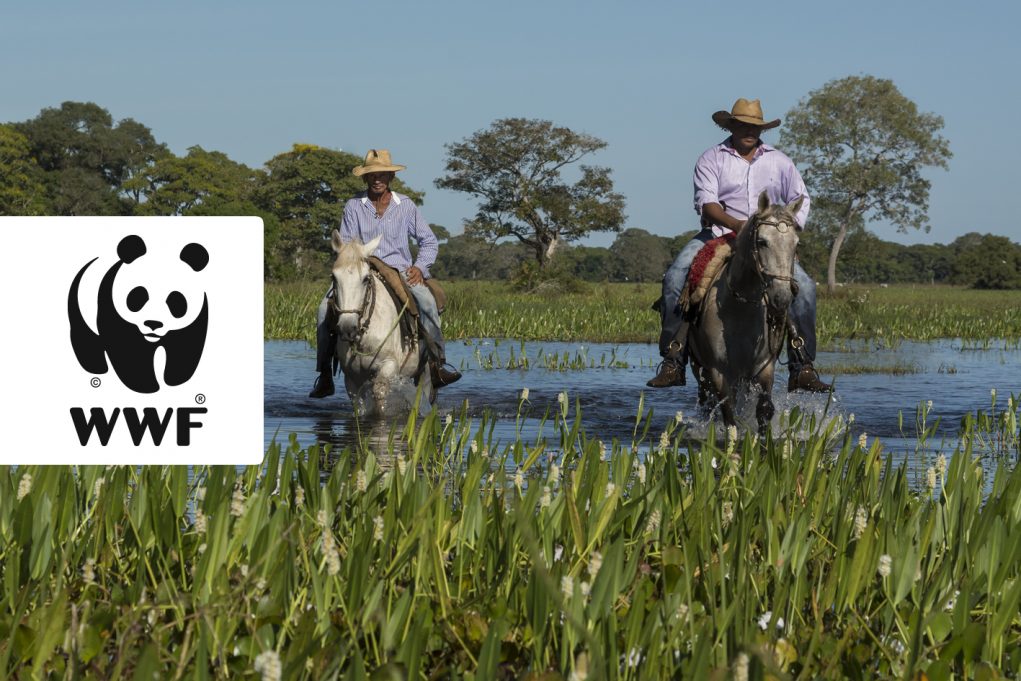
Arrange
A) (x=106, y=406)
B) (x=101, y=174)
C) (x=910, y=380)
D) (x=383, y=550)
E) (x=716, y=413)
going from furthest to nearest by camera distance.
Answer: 1. (x=101, y=174)
2. (x=910, y=380)
3. (x=716, y=413)
4. (x=383, y=550)
5. (x=106, y=406)

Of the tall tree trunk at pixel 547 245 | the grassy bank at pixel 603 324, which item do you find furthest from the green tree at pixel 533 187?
the grassy bank at pixel 603 324

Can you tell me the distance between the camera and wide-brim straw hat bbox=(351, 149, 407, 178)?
11.5 m

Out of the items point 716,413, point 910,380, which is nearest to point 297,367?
point 910,380

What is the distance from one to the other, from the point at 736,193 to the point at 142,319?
7430 millimetres

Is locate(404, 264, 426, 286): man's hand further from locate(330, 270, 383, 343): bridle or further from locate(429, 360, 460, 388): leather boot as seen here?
locate(429, 360, 460, 388): leather boot

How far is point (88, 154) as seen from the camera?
111375 mm

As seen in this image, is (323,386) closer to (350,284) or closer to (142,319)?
(350,284)

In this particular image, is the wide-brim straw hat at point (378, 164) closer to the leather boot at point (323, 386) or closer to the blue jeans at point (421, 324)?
the blue jeans at point (421, 324)

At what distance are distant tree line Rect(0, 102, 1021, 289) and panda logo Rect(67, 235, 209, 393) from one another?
63.2m

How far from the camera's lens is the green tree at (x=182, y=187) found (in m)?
105

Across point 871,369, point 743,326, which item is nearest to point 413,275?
point 743,326

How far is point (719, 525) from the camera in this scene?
4.62 metres

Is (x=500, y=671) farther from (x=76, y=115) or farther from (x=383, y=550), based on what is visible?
(x=76, y=115)

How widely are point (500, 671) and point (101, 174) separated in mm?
117666
